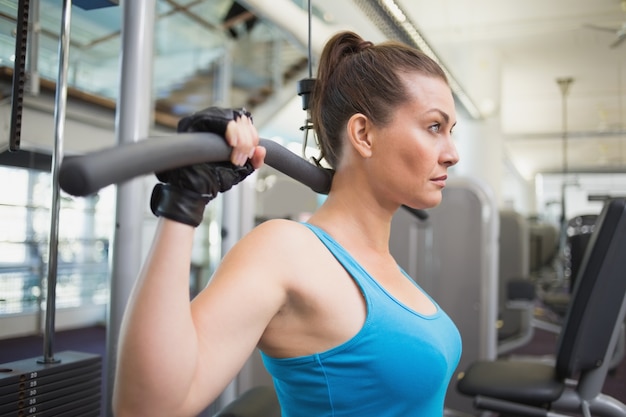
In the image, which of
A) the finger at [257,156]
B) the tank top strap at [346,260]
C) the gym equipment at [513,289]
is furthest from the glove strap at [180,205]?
the gym equipment at [513,289]

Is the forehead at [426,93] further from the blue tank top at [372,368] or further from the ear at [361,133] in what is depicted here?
the blue tank top at [372,368]

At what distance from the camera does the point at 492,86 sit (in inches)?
244

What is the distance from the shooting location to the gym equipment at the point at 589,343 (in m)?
1.68

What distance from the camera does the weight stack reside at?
0.88 metres

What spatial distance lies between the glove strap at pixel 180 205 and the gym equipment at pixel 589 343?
4.75ft

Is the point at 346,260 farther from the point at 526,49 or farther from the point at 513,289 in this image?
the point at 526,49

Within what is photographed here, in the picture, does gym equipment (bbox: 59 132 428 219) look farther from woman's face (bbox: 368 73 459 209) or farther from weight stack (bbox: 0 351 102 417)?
weight stack (bbox: 0 351 102 417)

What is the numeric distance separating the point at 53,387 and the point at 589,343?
151cm

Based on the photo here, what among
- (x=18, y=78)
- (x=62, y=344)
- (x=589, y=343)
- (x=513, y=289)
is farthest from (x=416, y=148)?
(x=513, y=289)

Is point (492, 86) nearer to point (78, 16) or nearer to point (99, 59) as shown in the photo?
point (99, 59)

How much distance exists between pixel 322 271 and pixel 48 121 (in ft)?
1.99

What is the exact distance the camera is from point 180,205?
0.64m

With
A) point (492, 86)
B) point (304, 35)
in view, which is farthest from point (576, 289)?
point (492, 86)

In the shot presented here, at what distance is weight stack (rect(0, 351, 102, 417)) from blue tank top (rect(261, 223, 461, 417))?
0.36 m
